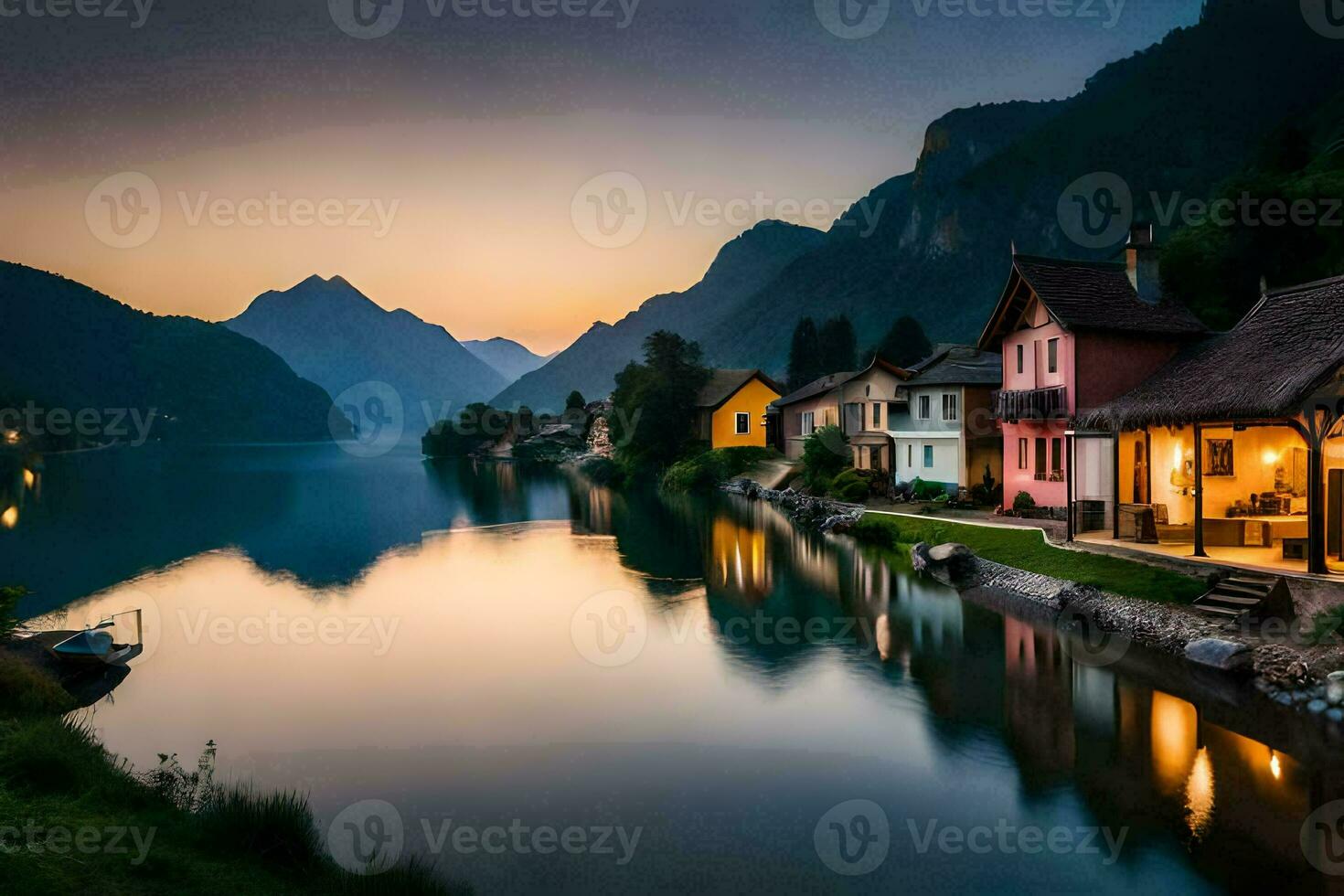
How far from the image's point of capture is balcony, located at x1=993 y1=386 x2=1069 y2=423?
1072 inches

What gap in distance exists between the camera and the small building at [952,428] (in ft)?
120

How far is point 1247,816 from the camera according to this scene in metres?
10.4

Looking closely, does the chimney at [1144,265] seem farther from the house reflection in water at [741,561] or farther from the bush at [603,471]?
the bush at [603,471]

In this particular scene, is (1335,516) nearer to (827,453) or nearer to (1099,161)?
(827,453)

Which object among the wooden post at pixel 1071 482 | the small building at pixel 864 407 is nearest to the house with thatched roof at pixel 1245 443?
the wooden post at pixel 1071 482

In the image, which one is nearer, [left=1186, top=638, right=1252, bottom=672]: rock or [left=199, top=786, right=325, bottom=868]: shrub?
[left=199, top=786, right=325, bottom=868]: shrub

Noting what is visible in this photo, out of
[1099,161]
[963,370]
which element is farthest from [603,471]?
[1099,161]

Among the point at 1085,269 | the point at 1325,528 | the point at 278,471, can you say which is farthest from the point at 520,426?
the point at 1325,528

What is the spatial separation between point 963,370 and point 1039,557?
17.1 meters

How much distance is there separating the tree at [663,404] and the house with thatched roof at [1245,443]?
44480mm

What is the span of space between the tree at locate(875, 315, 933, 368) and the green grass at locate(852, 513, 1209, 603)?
44.9 metres

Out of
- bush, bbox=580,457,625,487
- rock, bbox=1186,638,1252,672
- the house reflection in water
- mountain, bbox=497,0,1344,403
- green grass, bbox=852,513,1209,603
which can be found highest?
mountain, bbox=497,0,1344,403

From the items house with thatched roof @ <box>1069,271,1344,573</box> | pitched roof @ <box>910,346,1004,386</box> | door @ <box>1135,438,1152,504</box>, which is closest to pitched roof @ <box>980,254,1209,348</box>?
house with thatched roof @ <box>1069,271,1344,573</box>

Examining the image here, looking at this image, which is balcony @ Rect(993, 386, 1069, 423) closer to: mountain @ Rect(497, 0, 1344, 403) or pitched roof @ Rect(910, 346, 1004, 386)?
pitched roof @ Rect(910, 346, 1004, 386)
